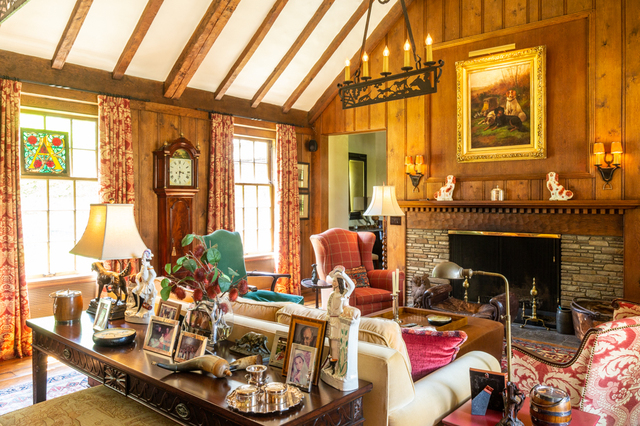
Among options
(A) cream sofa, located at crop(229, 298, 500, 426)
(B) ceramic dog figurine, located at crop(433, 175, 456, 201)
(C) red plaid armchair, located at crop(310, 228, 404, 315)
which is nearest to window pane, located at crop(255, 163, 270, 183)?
(C) red plaid armchair, located at crop(310, 228, 404, 315)

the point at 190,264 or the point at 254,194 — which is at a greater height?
the point at 254,194

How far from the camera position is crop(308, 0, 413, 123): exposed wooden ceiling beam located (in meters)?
6.43

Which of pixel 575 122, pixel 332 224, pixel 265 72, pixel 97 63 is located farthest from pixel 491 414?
pixel 332 224

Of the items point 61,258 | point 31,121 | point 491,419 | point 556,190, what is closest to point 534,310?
point 556,190

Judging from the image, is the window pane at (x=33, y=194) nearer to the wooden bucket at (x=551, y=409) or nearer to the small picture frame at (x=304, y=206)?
the small picture frame at (x=304, y=206)

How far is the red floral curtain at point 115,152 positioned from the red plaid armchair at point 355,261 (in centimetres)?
212

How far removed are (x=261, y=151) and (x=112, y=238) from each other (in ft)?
14.8

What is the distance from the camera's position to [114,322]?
2697mm

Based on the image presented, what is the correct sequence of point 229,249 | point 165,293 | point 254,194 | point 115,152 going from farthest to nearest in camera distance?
point 254,194 → point 115,152 → point 229,249 → point 165,293

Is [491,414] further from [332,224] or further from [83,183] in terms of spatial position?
[332,224]

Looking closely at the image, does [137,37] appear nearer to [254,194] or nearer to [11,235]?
[11,235]

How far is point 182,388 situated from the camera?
5.68 feet

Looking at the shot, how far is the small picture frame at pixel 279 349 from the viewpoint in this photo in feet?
6.34

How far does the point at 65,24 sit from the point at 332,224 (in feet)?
16.2
